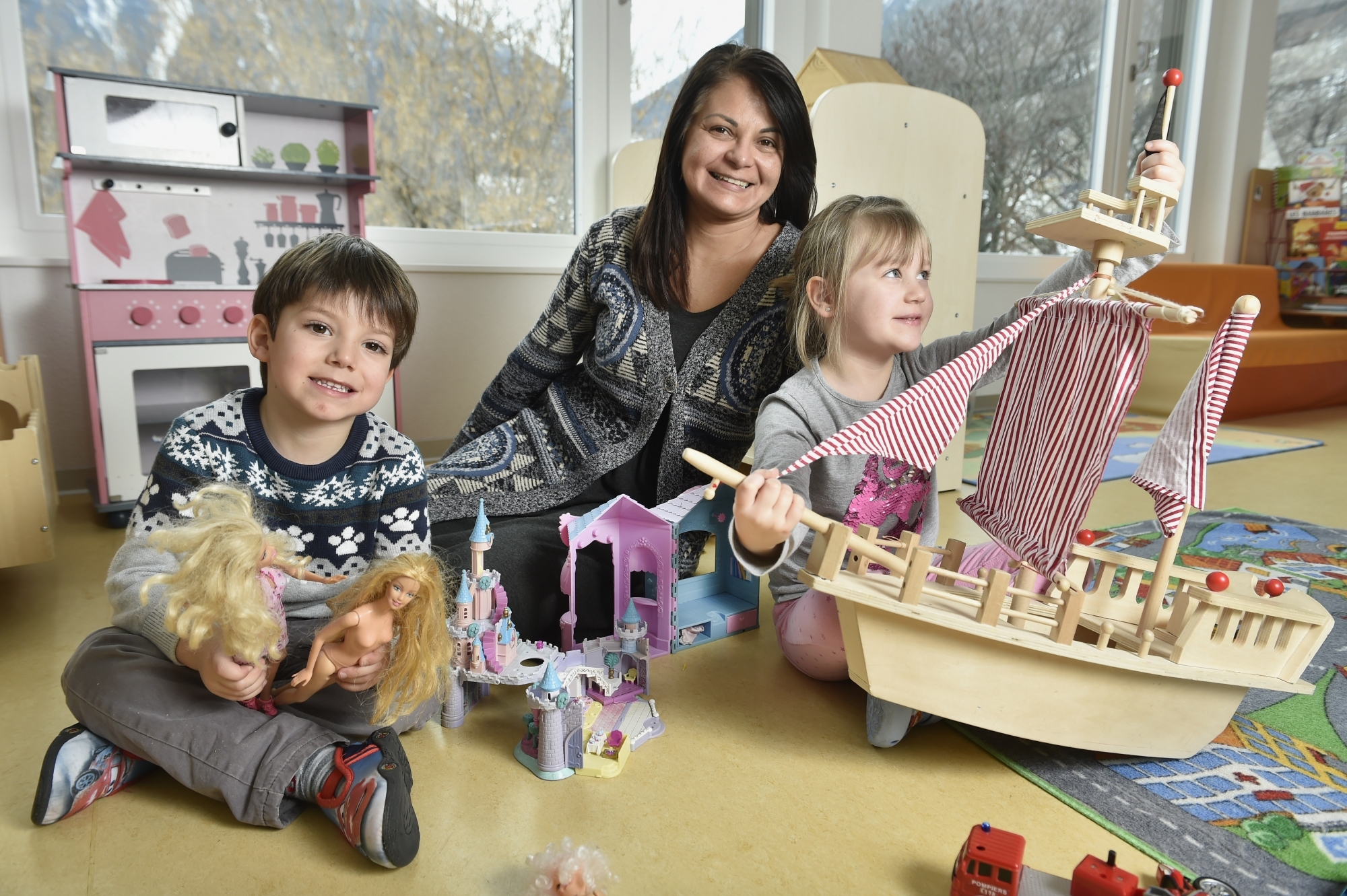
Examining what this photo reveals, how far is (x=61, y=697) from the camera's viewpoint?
1078 millimetres

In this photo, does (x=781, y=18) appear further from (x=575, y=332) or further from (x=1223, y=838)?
(x=1223, y=838)

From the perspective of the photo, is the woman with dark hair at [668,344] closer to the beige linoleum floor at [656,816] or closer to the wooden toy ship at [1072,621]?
the beige linoleum floor at [656,816]

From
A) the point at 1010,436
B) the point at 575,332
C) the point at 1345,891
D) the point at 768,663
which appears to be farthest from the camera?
the point at 575,332

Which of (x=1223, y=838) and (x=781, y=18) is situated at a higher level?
(x=781, y=18)

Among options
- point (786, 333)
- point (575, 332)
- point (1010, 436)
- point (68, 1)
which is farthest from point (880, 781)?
point (68, 1)

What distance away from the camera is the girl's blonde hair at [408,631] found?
0.83m

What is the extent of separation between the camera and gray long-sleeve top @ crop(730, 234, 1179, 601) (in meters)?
1.07

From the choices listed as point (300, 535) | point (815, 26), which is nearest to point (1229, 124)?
point (815, 26)

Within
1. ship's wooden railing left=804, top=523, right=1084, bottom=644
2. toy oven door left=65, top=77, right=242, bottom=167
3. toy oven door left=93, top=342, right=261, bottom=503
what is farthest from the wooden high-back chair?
ship's wooden railing left=804, top=523, right=1084, bottom=644

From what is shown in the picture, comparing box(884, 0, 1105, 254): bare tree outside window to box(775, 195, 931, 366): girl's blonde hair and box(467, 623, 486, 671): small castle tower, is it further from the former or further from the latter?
box(467, 623, 486, 671): small castle tower

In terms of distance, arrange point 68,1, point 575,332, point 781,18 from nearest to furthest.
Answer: point 575,332 < point 68,1 < point 781,18

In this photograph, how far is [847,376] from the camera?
1.16m

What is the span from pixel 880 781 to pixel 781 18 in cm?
253

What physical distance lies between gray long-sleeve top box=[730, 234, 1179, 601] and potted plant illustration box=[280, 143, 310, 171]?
4.82 ft
